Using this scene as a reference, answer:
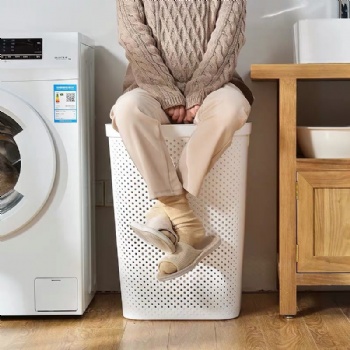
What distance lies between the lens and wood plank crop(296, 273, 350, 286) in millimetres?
2293

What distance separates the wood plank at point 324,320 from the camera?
204 cm

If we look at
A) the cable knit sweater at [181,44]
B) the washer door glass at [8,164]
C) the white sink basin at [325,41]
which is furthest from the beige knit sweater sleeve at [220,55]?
the washer door glass at [8,164]

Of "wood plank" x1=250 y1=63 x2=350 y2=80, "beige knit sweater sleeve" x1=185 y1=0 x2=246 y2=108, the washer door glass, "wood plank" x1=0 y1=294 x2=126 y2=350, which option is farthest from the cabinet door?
the washer door glass

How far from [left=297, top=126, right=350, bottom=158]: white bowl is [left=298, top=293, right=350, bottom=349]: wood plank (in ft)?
1.73

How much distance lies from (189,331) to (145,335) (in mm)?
140

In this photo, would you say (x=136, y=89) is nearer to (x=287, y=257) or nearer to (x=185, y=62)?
(x=185, y=62)

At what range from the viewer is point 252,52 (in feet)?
8.64

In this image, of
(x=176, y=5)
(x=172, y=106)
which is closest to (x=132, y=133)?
(x=172, y=106)

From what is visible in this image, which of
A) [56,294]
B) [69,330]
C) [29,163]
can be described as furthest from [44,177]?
[69,330]

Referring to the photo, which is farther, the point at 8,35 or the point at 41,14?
the point at 41,14

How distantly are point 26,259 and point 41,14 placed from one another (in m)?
0.93

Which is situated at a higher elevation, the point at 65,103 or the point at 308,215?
the point at 65,103

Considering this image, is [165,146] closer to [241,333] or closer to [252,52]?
[241,333]

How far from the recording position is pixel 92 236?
260 cm
